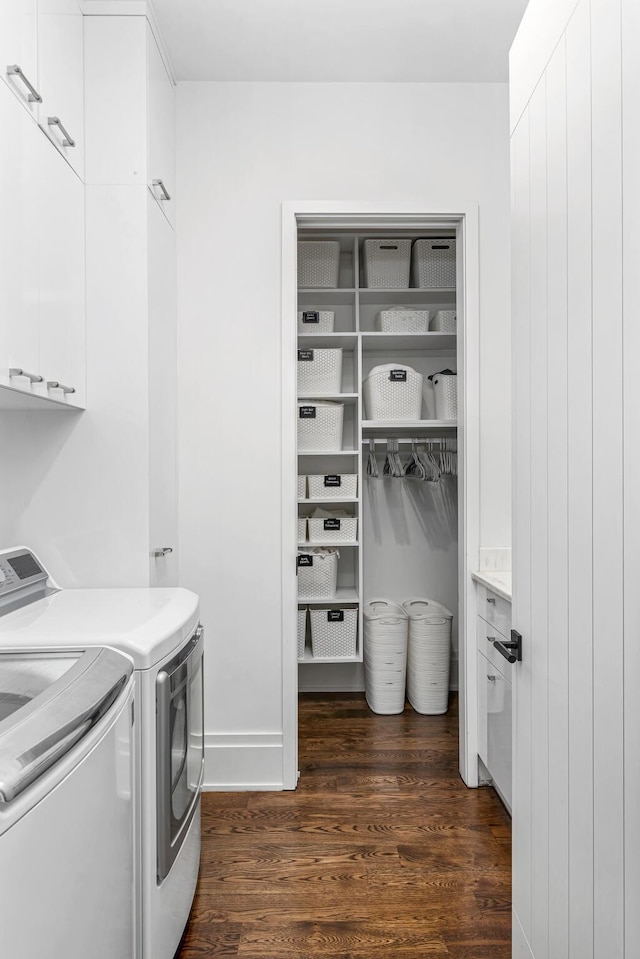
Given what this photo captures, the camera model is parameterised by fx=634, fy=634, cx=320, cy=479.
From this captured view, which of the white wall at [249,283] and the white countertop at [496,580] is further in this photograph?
the white wall at [249,283]

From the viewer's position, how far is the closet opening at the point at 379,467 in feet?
10.7

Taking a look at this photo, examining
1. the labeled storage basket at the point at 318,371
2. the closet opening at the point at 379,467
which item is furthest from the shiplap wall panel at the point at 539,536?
the labeled storage basket at the point at 318,371

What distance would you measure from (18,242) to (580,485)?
145cm

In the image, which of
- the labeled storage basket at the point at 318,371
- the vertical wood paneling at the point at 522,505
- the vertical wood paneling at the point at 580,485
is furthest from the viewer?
the labeled storage basket at the point at 318,371

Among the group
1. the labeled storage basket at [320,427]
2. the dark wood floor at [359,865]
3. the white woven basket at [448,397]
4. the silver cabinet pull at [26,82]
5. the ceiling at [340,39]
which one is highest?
the ceiling at [340,39]

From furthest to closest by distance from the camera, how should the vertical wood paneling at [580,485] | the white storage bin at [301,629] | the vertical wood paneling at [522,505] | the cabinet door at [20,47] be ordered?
the white storage bin at [301,629], the cabinet door at [20,47], the vertical wood paneling at [522,505], the vertical wood paneling at [580,485]

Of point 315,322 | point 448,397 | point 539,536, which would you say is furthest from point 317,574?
point 539,536

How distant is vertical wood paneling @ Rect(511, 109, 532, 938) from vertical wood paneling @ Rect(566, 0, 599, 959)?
0.25 meters

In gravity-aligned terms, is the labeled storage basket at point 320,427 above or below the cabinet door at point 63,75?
below

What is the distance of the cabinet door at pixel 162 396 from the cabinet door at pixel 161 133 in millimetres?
73

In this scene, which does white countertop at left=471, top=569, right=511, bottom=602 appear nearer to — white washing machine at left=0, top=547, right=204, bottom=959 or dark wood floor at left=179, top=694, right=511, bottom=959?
dark wood floor at left=179, top=694, right=511, bottom=959

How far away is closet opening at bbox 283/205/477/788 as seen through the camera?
10.7ft

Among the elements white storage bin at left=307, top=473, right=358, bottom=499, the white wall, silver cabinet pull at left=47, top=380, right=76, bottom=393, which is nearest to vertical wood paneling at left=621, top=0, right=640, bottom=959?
silver cabinet pull at left=47, top=380, right=76, bottom=393

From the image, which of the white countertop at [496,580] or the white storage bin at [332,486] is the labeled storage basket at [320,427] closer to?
the white storage bin at [332,486]
